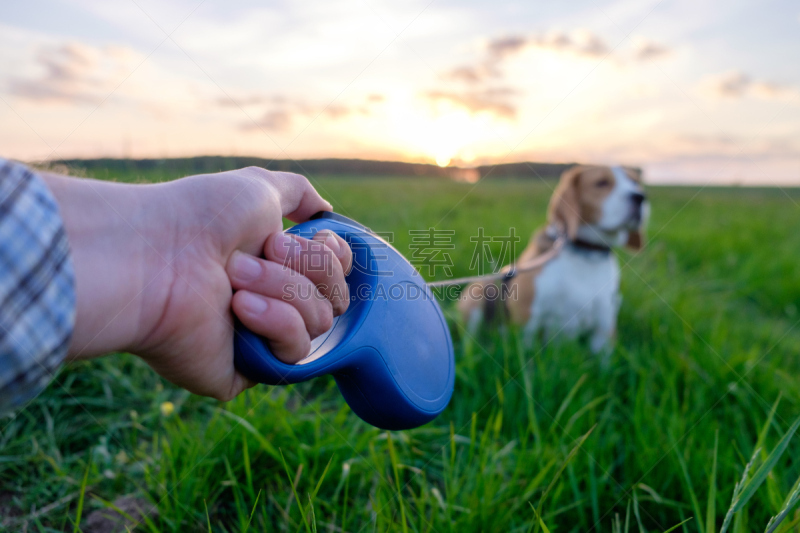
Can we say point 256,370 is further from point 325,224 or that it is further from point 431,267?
point 431,267

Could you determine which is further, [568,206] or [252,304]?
[568,206]

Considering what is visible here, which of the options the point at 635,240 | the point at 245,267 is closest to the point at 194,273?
the point at 245,267

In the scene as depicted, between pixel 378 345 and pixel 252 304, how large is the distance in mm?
284

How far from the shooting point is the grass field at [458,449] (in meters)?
1.20

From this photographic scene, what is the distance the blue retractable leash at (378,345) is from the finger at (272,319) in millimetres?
29

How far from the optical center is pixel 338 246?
1.09 metres

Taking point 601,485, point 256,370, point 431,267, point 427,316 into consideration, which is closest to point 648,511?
point 601,485

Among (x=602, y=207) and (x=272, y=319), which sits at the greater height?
(x=602, y=207)

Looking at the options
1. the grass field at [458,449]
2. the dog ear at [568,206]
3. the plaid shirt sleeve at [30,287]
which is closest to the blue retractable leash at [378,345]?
the grass field at [458,449]

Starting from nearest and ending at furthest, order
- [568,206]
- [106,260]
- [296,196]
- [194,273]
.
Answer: [106,260] < [194,273] < [296,196] < [568,206]

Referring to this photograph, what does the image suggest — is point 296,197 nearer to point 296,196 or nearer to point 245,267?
point 296,196

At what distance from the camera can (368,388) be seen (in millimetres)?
1111

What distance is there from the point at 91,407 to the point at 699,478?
1.89 meters

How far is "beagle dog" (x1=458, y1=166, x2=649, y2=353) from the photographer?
2764 millimetres
